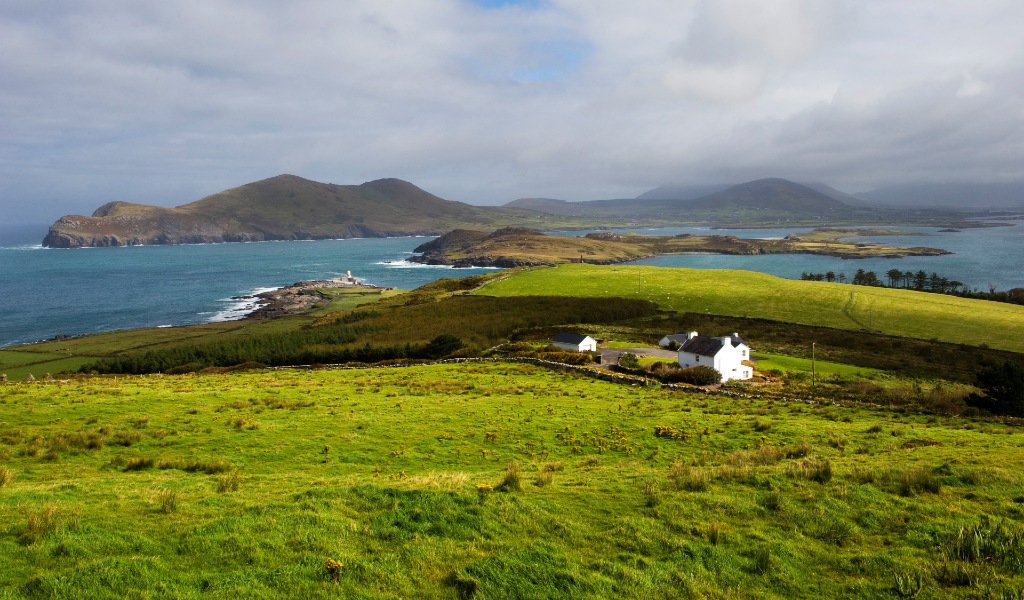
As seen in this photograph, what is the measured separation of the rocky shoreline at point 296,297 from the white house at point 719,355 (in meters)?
85.8

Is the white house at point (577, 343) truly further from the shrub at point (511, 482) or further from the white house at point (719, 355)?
the shrub at point (511, 482)

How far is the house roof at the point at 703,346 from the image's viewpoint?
36.5m

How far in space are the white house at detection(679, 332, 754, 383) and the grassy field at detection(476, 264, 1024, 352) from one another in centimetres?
3735

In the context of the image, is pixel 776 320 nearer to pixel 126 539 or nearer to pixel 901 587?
pixel 901 587

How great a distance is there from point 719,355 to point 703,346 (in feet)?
4.63

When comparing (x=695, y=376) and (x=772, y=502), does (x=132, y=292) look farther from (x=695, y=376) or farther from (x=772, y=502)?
(x=772, y=502)

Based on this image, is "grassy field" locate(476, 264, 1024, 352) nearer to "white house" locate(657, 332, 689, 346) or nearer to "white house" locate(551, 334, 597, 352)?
"white house" locate(657, 332, 689, 346)

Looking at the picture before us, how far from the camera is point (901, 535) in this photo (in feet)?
28.9

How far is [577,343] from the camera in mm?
46781

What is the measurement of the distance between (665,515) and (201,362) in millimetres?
52791

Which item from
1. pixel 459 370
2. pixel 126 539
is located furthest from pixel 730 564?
pixel 459 370

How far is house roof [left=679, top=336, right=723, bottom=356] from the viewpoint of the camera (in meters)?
36.5

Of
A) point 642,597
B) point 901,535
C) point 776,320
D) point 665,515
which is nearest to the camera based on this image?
point 642,597

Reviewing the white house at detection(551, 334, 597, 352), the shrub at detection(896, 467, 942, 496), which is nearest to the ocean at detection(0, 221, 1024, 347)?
the white house at detection(551, 334, 597, 352)
